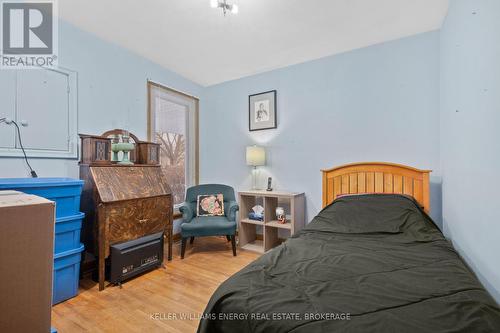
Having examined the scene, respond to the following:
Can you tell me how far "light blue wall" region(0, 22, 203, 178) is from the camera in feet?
7.46

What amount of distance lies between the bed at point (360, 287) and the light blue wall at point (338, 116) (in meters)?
1.00

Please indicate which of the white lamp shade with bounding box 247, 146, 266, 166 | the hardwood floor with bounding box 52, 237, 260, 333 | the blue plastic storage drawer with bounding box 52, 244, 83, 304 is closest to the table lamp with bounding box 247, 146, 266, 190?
the white lamp shade with bounding box 247, 146, 266, 166

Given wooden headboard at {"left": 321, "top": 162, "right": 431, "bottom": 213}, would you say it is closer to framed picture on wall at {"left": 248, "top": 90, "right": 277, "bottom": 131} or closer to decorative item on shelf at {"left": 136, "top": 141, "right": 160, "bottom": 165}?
framed picture on wall at {"left": 248, "top": 90, "right": 277, "bottom": 131}

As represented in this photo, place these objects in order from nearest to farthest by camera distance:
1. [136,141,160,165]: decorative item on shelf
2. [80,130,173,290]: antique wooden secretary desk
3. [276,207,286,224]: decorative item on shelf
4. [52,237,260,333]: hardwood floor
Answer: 1. [52,237,260,333]: hardwood floor
2. [80,130,173,290]: antique wooden secretary desk
3. [136,141,160,165]: decorative item on shelf
4. [276,207,286,224]: decorative item on shelf

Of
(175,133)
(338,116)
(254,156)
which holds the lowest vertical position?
(254,156)

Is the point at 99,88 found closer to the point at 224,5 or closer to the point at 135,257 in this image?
the point at 224,5

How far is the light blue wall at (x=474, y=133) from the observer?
115 centimetres

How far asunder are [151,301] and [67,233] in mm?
892

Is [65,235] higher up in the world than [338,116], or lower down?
lower down

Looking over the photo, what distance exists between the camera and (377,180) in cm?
252

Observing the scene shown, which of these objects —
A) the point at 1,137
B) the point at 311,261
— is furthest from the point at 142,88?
the point at 311,261

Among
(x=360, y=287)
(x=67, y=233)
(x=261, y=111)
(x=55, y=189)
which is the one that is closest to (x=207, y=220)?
(x=67, y=233)

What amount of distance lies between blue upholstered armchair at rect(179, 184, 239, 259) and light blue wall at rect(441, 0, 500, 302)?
214cm

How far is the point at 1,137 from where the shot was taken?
77.0 inches
